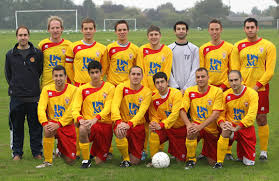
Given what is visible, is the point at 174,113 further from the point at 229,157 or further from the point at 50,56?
the point at 50,56

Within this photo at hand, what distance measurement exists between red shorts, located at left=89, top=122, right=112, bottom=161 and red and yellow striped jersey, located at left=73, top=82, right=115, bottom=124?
0.09 metres

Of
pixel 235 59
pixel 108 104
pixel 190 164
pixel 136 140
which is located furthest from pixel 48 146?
pixel 235 59

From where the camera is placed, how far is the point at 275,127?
339 inches

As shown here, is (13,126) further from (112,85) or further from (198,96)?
(198,96)

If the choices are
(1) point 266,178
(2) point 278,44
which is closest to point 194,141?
Answer: (1) point 266,178

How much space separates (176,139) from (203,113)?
547mm

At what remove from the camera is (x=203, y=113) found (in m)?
6.20

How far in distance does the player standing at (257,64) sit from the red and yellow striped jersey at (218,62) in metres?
0.14

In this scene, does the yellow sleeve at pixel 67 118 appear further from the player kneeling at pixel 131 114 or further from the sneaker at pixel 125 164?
the sneaker at pixel 125 164

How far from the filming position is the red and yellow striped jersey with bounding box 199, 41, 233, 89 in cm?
658

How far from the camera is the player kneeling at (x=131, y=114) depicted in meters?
6.03

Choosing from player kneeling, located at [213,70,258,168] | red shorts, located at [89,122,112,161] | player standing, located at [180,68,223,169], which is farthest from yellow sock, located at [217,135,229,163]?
red shorts, located at [89,122,112,161]

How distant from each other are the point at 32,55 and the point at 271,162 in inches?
146

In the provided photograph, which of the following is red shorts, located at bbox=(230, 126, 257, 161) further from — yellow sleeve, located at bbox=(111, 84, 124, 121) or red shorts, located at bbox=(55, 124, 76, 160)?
red shorts, located at bbox=(55, 124, 76, 160)
